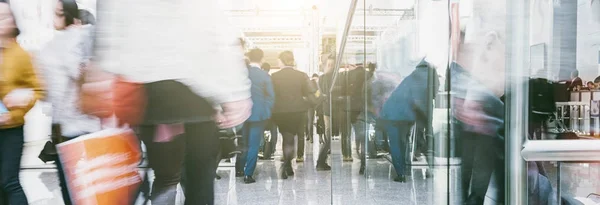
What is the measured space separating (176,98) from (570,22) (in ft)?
5.39

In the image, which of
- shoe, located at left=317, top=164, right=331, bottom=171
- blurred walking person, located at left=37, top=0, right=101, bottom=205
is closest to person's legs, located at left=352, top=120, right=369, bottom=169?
shoe, located at left=317, top=164, right=331, bottom=171

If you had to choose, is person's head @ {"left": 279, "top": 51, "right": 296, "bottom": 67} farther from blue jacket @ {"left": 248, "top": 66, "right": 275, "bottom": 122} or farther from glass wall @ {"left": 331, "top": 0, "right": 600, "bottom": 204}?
glass wall @ {"left": 331, "top": 0, "right": 600, "bottom": 204}

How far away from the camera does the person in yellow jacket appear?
1864 mm

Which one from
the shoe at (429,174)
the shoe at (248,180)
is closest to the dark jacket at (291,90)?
the shoe at (248,180)

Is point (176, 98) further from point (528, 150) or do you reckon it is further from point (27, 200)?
point (27, 200)

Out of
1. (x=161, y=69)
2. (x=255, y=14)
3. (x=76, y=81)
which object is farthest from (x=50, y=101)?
(x=255, y=14)

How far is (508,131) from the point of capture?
125 cm

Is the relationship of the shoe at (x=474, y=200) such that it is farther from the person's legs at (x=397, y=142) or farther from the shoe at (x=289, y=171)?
the shoe at (x=289, y=171)

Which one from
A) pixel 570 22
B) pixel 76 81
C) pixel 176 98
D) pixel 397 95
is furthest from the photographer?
pixel 397 95

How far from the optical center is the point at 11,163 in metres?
1.99

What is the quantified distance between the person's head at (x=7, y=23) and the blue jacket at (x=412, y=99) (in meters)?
2.38

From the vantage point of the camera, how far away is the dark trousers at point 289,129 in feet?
14.8

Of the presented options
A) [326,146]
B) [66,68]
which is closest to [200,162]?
[66,68]

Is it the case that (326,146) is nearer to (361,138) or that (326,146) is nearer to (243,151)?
(361,138)
